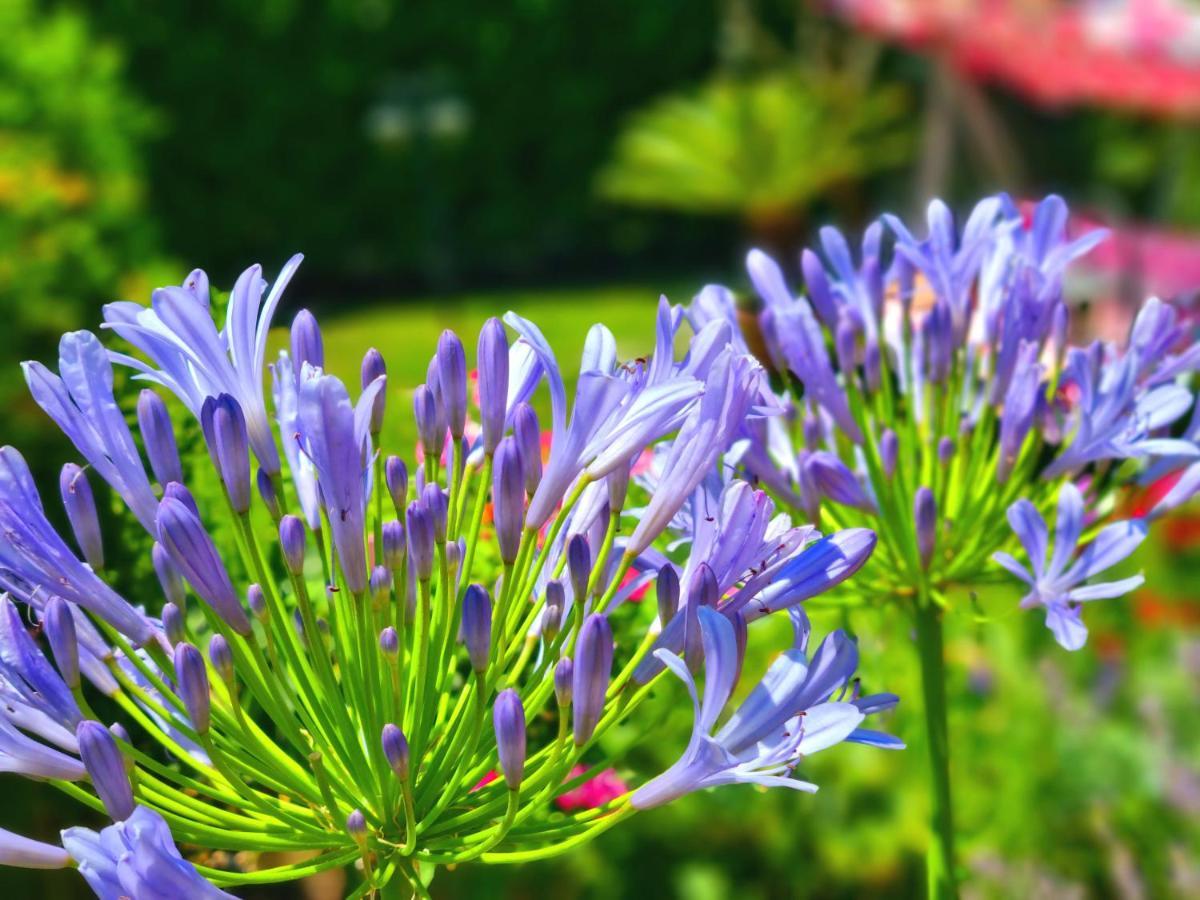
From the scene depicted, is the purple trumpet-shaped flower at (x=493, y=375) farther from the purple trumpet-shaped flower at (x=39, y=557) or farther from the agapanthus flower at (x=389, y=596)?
the purple trumpet-shaped flower at (x=39, y=557)

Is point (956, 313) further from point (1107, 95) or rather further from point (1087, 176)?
point (1087, 176)

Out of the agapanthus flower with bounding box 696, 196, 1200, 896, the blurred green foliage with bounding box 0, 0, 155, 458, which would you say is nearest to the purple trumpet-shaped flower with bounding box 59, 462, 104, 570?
the agapanthus flower with bounding box 696, 196, 1200, 896

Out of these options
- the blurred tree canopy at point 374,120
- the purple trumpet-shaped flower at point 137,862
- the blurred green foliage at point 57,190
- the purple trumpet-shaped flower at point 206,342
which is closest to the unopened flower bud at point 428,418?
the purple trumpet-shaped flower at point 206,342

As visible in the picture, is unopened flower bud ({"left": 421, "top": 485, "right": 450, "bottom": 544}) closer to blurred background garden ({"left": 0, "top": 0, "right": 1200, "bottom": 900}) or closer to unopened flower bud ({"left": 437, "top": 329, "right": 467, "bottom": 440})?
unopened flower bud ({"left": 437, "top": 329, "right": 467, "bottom": 440})

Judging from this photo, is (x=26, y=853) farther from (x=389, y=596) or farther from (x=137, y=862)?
(x=389, y=596)

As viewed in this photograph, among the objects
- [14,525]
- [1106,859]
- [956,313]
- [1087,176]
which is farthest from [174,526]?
[1087,176]

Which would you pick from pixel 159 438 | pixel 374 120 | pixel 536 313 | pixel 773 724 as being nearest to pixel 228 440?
pixel 159 438
